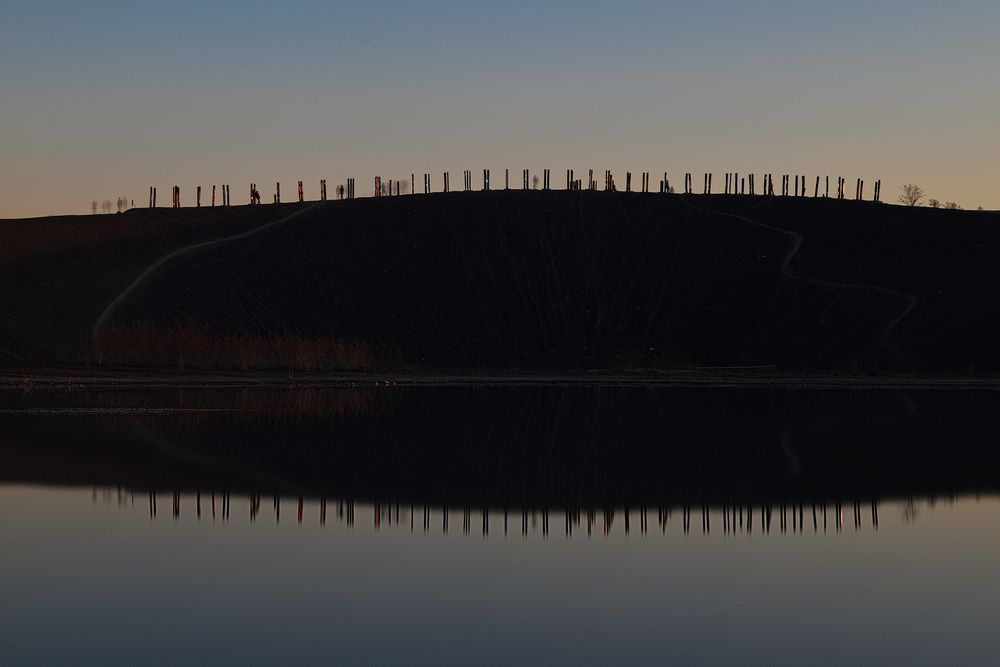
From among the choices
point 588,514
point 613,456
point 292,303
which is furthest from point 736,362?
point 588,514

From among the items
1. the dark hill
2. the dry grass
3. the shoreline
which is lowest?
the shoreline

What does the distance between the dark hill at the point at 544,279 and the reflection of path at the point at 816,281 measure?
0.17 m

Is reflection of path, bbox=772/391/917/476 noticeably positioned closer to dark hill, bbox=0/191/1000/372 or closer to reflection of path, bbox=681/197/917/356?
dark hill, bbox=0/191/1000/372

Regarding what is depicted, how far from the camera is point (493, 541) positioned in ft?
49.6

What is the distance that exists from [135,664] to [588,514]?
27.5 feet

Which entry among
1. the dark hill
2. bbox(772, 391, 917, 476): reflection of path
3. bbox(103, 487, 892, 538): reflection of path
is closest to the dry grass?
the dark hill

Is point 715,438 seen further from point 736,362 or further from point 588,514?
point 736,362

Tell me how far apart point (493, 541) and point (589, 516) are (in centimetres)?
220

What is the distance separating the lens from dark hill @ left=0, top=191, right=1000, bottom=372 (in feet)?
182

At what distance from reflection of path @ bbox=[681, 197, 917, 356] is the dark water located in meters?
27.7

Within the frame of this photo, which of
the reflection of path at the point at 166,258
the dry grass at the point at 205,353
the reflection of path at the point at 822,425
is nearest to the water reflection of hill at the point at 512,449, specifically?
the reflection of path at the point at 822,425

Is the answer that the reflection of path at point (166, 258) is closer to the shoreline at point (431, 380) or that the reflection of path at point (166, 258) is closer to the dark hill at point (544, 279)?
the dark hill at point (544, 279)

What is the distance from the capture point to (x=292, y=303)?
204 feet

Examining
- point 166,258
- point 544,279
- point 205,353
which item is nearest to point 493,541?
point 205,353
